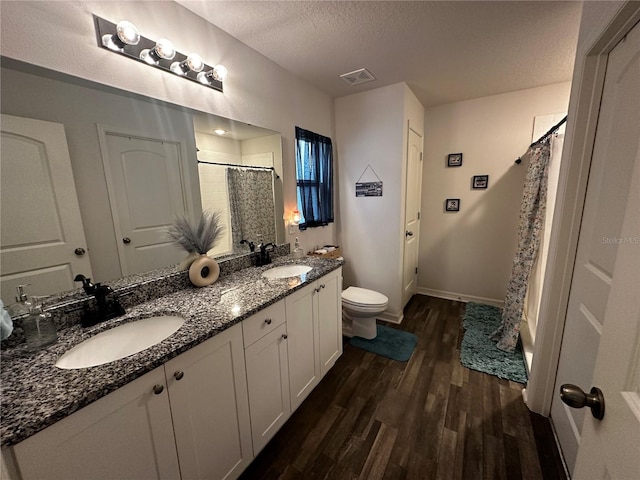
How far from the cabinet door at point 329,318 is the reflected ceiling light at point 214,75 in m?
1.43

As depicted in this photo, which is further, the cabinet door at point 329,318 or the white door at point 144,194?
the cabinet door at point 329,318

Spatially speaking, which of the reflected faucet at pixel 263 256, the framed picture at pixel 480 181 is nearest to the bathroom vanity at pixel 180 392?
the reflected faucet at pixel 263 256

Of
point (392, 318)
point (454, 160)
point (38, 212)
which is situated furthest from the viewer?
point (454, 160)

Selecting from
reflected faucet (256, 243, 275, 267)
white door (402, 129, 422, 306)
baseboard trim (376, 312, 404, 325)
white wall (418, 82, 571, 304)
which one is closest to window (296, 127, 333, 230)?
reflected faucet (256, 243, 275, 267)

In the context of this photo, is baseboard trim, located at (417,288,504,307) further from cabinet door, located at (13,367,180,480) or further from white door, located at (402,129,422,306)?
cabinet door, located at (13,367,180,480)

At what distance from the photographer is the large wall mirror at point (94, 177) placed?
980 mm

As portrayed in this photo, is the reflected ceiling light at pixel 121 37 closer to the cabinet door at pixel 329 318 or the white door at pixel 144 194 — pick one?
the white door at pixel 144 194

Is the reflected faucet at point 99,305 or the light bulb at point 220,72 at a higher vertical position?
the light bulb at point 220,72

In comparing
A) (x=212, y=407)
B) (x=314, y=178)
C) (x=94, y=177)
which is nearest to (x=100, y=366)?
(x=212, y=407)

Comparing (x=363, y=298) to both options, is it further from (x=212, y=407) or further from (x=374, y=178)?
(x=212, y=407)

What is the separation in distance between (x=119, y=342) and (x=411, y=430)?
1610 millimetres

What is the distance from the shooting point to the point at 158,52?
1298 mm

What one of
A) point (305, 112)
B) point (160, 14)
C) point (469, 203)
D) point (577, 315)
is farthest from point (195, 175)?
point (469, 203)

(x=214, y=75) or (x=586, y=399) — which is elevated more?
(x=214, y=75)
